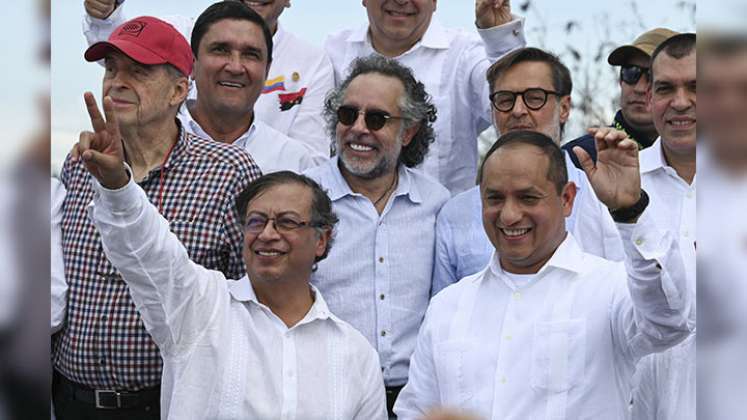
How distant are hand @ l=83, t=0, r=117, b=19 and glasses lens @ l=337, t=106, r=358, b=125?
103 centimetres

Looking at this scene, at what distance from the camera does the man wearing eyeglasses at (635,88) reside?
153 inches

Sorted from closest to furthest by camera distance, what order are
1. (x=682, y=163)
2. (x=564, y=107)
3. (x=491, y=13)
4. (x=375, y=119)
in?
1. (x=682, y=163)
2. (x=375, y=119)
3. (x=564, y=107)
4. (x=491, y=13)

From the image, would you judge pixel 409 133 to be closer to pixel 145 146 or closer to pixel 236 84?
pixel 236 84

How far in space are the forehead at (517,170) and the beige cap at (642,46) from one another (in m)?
1.14

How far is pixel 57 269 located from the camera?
10.1 feet

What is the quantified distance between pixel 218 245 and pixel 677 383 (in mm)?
1412

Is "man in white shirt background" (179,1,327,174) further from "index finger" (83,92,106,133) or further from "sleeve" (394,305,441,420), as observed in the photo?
"index finger" (83,92,106,133)

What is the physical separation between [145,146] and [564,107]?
1.44 metres

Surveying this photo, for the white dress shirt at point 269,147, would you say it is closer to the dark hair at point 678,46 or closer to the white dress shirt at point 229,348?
the white dress shirt at point 229,348

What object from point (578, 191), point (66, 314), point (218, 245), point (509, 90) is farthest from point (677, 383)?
point (66, 314)

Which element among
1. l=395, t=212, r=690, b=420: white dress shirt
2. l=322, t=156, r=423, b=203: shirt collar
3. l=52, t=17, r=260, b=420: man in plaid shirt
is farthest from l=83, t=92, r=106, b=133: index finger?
l=322, t=156, r=423, b=203: shirt collar

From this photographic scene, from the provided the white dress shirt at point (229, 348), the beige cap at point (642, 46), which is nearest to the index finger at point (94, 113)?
the white dress shirt at point (229, 348)

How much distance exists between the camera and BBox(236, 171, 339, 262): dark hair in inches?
118

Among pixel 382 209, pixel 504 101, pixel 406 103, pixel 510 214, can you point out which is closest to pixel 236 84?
pixel 406 103
